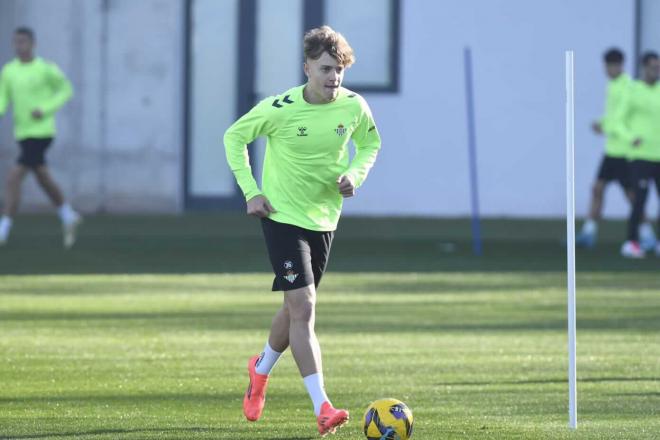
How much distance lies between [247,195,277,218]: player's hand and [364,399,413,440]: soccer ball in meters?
1.14

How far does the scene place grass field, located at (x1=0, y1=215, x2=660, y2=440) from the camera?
9000 millimetres

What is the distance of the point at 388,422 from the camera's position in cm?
795

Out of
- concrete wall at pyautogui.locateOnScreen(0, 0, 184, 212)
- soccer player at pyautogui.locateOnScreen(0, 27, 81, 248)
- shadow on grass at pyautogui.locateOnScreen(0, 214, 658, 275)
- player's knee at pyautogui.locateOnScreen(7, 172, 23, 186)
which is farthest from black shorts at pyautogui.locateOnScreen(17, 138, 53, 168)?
concrete wall at pyautogui.locateOnScreen(0, 0, 184, 212)

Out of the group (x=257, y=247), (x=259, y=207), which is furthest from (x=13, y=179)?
(x=259, y=207)

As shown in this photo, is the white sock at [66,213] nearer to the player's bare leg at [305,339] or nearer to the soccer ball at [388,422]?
the player's bare leg at [305,339]

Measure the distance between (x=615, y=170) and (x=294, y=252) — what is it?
1225 centimetres

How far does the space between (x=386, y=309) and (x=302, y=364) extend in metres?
6.01

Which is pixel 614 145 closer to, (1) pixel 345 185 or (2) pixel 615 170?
(2) pixel 615 170

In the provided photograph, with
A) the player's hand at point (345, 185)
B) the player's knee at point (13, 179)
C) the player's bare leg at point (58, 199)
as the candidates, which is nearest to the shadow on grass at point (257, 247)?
the player's bare leg at point (58, 199)

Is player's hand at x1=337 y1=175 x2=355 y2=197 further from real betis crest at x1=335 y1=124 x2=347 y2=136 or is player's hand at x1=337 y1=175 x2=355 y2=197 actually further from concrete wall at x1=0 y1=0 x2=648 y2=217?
concrete wall at x1=0 y1=0 x2=648 y2=217

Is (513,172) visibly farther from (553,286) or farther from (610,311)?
(610,311)

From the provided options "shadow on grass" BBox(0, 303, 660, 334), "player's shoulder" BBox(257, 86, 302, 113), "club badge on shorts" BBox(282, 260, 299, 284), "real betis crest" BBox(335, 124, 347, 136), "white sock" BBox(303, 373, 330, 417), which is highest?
"player's shoulder" BBox(257, 86, 302, 113)

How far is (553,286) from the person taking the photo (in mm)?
16625

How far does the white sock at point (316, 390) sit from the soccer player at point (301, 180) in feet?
0.12
